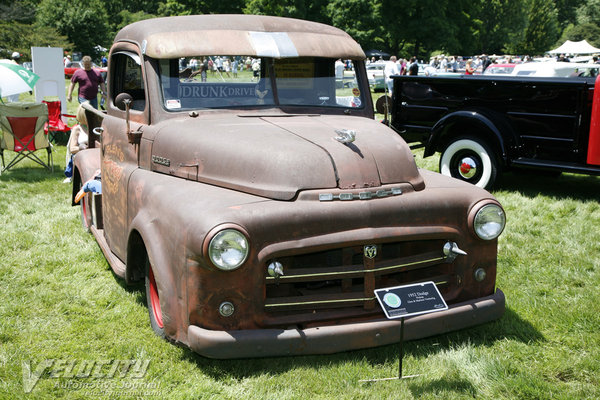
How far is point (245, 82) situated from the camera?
14.0ft

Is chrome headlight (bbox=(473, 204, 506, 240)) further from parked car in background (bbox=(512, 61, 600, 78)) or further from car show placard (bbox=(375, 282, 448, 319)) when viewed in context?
parked car in background (bbox=(512, 61, 600, 78))

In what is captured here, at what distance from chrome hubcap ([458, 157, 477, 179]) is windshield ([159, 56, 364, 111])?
3880 mm

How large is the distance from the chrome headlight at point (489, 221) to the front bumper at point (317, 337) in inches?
18.6

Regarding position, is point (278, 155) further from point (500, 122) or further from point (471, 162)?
point (471, 162)

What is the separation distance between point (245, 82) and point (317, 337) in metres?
2.01

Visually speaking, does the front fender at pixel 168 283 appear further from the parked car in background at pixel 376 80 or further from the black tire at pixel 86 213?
the parked car in background at pixel 376 80

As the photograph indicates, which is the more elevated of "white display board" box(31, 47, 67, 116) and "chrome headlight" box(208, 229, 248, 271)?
"white display board" box(31, 47, 67, 116)

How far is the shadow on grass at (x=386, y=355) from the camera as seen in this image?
3.32 m

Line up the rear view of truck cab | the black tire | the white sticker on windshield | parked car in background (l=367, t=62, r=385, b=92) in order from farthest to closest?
parked car in background (l=367, t=62, r=385, b=92) < the black tire < the white sticker on windshield < the rear view of truck cab

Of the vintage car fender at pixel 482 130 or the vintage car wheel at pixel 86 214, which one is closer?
the vintage car wheel at pixel 86 214

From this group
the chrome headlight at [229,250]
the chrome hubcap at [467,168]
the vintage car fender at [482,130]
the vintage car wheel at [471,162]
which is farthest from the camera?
the chrome hubcap at [467,168]

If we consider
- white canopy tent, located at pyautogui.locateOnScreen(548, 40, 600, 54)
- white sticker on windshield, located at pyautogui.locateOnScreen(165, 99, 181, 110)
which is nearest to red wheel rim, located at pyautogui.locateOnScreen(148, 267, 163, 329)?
white sticker on windshield, located at pyautogui.locateOnScreen(165, 99, 181, 110)

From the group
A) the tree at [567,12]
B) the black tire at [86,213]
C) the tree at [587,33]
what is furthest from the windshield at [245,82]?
the tree at [567,12]

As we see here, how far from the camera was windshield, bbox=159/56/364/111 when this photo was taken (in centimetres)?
411
